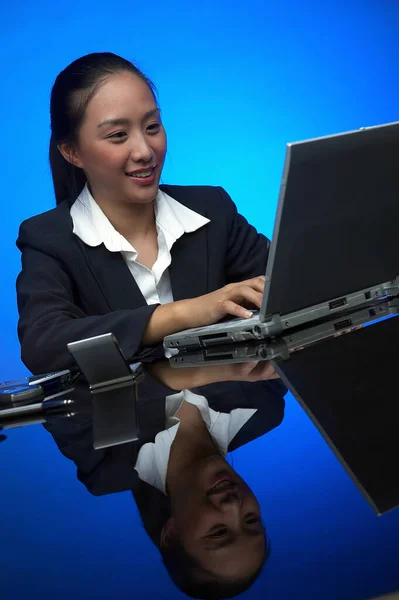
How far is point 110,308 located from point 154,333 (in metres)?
0.29

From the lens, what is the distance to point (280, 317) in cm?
108

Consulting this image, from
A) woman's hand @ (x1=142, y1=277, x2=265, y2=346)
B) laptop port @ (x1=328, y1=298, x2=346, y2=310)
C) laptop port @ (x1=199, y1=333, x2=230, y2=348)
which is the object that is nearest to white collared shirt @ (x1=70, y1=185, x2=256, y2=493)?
woman's hand @ (x1=142, y1=277, x2=265, y2=346)

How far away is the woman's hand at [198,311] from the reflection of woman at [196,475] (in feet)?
1.13

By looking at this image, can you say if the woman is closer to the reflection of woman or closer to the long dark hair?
the long dark hair

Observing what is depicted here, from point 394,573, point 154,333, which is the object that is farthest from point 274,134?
point 394,573

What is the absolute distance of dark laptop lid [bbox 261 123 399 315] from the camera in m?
0.96

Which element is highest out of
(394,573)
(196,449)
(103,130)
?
(103,130)

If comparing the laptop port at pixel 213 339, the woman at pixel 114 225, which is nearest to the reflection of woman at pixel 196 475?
the laptop port at pixel 213 339

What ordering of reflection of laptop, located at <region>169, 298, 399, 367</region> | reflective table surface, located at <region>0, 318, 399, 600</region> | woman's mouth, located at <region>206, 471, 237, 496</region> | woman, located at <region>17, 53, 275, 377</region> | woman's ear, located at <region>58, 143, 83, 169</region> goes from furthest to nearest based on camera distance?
woman's ear, located at <region>58, 143, 83, 169</region> < woman, located at <region>17, 53, 275, 377</region> < reflection of laptop, located at <region>169, 298, 399, 367</region> < woman's mouth, located at <region>206, 471, 237, 496</region> < reflective table surface, located at <region>0, 318, 399, 600</region>

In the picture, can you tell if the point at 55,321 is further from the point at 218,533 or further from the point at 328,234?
the point at 218,533

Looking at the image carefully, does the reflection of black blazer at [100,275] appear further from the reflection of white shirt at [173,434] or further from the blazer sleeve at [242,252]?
the reflection of white shirt at [173,434]

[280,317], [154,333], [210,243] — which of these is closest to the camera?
[280,317]

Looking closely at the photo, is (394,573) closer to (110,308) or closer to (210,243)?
(110,308)

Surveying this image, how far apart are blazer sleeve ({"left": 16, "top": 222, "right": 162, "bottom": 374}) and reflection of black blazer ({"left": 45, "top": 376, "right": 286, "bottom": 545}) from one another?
0.94ft
